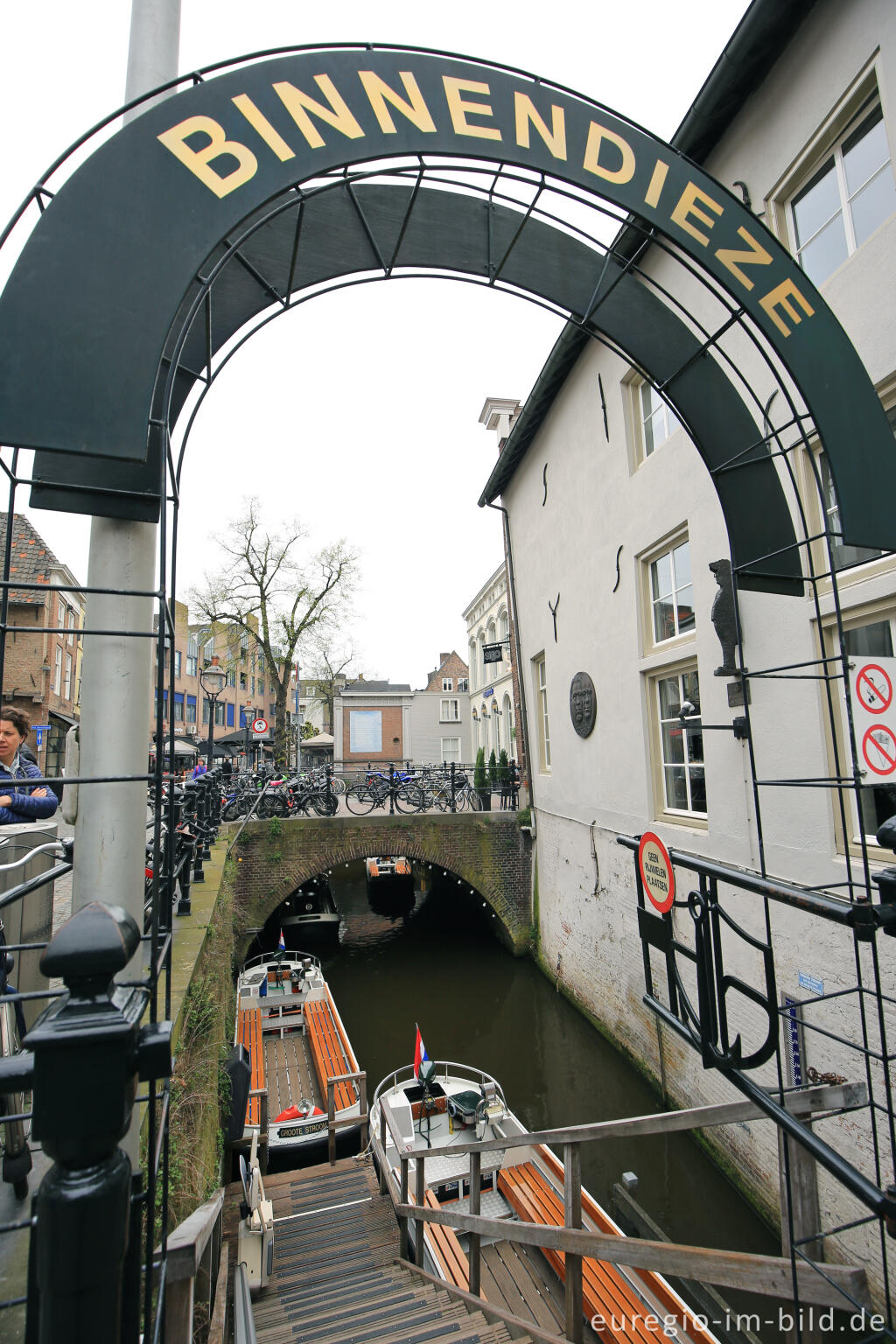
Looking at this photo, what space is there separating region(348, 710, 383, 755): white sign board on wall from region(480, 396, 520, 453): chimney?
1006 inches

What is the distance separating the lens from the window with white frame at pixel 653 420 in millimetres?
8078

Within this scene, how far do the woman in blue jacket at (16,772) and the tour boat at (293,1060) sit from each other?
5.04 metres

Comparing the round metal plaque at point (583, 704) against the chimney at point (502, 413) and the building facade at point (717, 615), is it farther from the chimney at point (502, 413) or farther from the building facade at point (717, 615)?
the chimney at point (502, 413)

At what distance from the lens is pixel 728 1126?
673cm

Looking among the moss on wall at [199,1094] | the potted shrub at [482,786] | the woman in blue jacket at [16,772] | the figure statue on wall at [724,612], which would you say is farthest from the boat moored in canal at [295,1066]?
the figure statue on wall at [724,612]

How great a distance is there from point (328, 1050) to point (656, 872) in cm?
840

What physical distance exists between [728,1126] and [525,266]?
7971 millimetres

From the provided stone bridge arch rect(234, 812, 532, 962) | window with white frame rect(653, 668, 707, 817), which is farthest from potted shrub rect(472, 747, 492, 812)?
window with white frame rect(653, 668, 707, 817)

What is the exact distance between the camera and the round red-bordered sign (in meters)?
2.83

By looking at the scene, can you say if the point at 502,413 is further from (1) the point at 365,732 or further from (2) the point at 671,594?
(1) the point at 365,732

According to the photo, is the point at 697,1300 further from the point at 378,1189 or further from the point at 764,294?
the point at 764,294

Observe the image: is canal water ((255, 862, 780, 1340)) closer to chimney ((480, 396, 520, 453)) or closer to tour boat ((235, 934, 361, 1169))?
tour boat ((235, 934, 361, 1169))

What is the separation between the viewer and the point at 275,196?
266cm

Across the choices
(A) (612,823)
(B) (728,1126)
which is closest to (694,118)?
(A) (612,823)
